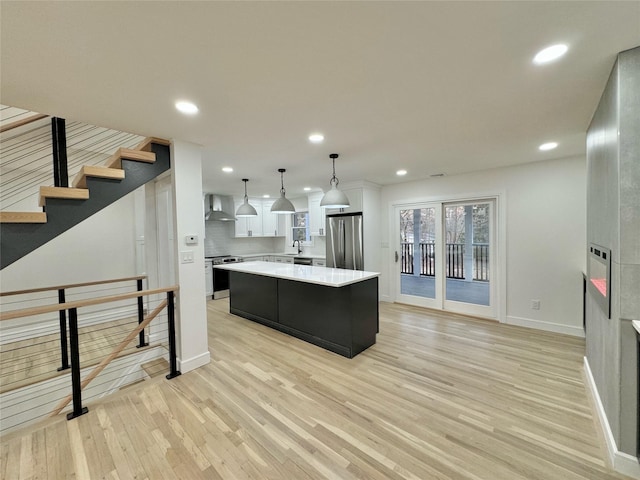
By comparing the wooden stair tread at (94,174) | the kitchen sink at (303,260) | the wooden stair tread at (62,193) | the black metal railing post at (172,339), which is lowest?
the black metal railing post at (172,339)

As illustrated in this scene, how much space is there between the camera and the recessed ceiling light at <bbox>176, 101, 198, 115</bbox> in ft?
6.57

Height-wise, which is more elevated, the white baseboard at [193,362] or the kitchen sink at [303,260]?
the kitchen sink at [303,260]

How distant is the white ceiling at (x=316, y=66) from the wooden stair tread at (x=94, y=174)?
422 mm

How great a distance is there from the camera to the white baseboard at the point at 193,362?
9.11 ft

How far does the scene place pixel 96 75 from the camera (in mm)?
1626

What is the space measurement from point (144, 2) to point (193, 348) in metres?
2.91

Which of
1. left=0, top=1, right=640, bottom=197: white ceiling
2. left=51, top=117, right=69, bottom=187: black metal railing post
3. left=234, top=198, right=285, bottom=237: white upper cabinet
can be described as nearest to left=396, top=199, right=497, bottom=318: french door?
left=0, top=1, right=640, bottom=197: white ceiling

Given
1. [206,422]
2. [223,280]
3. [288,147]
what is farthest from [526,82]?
[223,280]

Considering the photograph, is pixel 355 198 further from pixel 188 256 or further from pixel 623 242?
pixel 623 242

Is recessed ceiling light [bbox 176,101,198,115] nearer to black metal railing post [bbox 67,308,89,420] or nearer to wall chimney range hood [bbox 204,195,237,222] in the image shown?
black metal railing post [bbox 67,308,89,420]

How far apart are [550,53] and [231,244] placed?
6920 millimetres

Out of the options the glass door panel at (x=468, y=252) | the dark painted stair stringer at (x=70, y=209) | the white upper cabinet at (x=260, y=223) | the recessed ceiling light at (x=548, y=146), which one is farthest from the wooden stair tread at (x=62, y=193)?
the glass door panel at (x=468, y=252)

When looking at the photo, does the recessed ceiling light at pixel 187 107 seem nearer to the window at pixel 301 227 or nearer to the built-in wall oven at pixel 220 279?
the built-in wall oven at pixel 220 279

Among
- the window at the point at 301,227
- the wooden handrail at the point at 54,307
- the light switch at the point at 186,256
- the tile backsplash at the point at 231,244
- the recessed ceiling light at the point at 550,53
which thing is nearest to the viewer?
the recessed ceiling light at the point at 550,53
